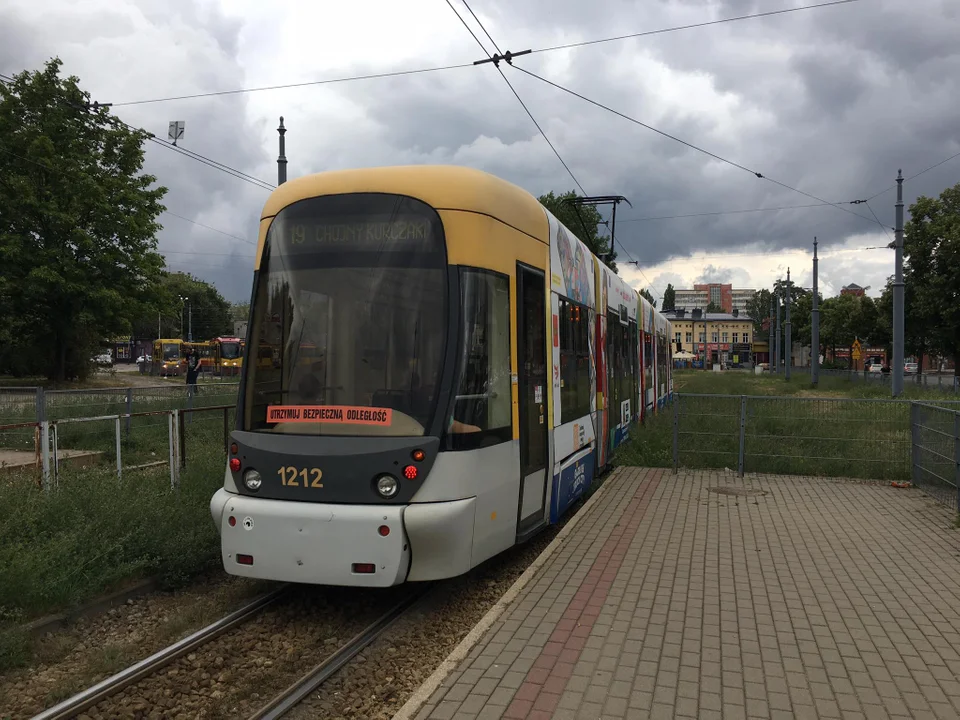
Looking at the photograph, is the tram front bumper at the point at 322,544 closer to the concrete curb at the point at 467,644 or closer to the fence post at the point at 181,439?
the concrete curb at the point at 467,644

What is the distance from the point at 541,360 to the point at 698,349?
132 metres

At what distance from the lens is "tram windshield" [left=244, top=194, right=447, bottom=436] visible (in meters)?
5.50

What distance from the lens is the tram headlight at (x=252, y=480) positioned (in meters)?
5.58

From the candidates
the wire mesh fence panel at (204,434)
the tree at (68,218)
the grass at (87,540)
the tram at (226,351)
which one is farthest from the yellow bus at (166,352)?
the grass at (87,540)

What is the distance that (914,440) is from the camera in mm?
10719

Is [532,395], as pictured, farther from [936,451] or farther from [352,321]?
[936,451]

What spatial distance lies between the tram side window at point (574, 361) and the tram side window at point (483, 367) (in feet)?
5.04

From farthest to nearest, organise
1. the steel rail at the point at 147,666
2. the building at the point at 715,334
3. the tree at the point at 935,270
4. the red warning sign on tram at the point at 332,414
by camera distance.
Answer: the building at the point at 715,334 < the tree at the point at 935,270 < the red warning sign on tram at the point at 332,414 < the steel rail at the point at 147,666

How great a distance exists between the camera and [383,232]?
227 inches

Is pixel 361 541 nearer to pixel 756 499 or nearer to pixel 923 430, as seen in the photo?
pixel 756 499

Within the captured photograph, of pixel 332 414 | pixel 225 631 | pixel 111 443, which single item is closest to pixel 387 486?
pixel 332 414

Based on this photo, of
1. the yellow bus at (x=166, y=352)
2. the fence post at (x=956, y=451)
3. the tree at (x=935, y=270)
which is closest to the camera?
the fence post at (x=956, y=451)

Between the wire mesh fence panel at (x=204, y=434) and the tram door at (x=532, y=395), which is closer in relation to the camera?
the tram door at (x=532, y=395)

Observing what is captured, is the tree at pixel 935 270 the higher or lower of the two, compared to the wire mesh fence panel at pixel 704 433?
higher
